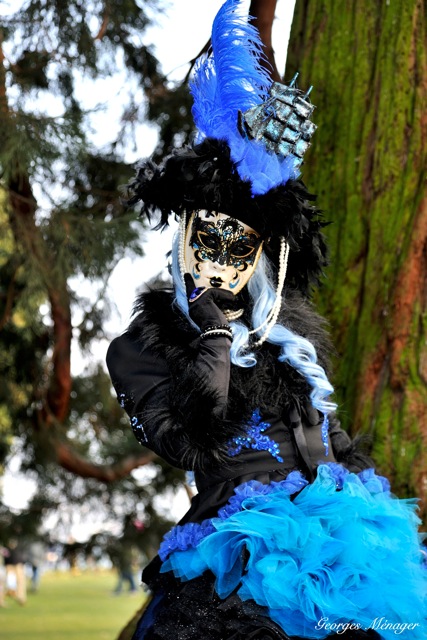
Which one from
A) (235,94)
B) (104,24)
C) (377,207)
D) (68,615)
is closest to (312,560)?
(235,94)

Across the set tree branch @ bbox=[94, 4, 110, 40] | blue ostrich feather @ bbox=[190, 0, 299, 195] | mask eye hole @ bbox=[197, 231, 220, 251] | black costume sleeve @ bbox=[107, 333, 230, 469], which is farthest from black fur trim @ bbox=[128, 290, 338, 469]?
tree branch @ bbox=[94, 4, 110, 40]

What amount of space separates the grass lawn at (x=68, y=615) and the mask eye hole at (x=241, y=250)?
8.22 metres

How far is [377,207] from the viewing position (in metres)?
3.67

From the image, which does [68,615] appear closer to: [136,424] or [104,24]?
[104,24]

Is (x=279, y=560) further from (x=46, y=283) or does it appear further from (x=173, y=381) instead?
(x=46, y=283)

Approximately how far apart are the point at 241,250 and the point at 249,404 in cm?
53

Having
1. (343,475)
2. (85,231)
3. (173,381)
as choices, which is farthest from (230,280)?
(85,231)

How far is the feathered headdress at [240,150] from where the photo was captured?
2.78 metres

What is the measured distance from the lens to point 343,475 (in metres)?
2.77

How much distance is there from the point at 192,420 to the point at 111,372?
1.26ft

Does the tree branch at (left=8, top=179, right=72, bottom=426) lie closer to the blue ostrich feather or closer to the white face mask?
the blue ostrich feather

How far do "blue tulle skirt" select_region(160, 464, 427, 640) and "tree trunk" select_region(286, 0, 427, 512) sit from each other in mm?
954

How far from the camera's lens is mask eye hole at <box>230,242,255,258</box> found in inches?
112

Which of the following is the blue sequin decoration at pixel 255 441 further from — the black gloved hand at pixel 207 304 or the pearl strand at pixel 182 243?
the pearl strand at pixel 182 243
